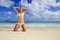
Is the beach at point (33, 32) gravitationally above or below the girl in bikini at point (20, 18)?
below

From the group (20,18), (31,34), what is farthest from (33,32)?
(20,18)

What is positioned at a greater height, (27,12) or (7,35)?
(27,12)

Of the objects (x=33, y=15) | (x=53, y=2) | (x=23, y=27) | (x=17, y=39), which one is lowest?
(x=17, y=39)

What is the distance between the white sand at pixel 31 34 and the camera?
59.9 inches

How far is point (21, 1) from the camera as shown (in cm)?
152

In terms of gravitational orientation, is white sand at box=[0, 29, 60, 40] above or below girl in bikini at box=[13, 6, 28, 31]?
below

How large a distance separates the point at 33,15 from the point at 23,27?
0.16 metres

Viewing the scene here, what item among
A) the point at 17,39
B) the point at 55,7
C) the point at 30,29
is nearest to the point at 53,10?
the point at 55,7

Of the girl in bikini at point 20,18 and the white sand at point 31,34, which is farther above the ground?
the girl in bikini at point 20,18

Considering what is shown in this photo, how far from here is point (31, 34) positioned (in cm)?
154

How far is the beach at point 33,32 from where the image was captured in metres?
1.52

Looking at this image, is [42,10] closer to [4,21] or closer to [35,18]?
[35,18]

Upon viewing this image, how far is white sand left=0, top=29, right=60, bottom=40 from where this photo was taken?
1.52m

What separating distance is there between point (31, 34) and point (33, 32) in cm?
3
